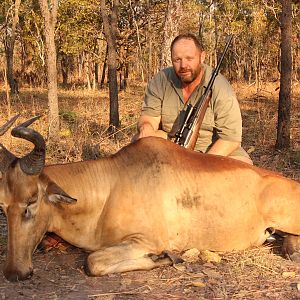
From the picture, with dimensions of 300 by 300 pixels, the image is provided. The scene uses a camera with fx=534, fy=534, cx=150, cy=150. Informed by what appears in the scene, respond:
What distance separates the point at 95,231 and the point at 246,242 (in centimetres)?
143

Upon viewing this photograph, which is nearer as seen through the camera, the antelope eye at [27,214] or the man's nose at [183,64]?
the antelope eye at [27,214]

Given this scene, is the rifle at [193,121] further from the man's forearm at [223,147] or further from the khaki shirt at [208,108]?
the man's forearm at [223,147]

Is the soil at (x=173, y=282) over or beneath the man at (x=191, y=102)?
beneath

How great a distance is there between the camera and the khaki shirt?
5848mm

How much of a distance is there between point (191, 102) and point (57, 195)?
2311 mm

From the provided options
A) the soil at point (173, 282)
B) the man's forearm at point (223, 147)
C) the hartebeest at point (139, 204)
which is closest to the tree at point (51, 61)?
the man's forearm at point (223, 147)

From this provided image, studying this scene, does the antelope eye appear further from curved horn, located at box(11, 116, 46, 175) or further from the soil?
the soil

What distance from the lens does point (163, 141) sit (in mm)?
4898

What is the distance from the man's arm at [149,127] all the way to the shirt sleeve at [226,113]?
0.72 meters

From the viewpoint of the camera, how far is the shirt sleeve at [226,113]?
19.1 feet

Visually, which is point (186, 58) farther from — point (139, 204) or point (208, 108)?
point (139, 204)

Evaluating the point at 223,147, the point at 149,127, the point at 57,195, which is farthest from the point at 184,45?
the point at 57,195

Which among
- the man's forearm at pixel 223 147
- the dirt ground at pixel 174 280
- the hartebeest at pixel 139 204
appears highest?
the man's forearm at pixel 223 147

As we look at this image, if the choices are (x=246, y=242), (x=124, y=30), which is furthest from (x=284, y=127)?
(x=124, y=30)
